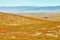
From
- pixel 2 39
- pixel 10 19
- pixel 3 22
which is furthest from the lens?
pixel 10 19

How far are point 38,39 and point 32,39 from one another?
0.91 metres

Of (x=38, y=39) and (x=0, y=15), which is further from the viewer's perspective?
(x=0, y=15)

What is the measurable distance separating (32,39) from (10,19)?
27239 millimetres

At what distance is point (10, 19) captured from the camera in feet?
197

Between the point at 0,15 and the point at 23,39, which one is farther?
the point at 0,15

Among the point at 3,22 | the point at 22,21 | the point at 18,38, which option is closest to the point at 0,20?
the point at 3,22

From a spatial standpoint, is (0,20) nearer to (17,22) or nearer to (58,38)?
(17,22)

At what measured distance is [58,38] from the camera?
34750 millimetres

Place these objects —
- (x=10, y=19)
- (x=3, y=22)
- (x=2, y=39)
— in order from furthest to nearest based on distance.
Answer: (x=10, y=19) < (x=3, y=22) < (x=2, y=39)

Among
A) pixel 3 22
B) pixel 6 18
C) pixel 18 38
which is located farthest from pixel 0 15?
pixel 18 38

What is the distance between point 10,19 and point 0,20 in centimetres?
353

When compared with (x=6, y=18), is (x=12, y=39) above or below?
above

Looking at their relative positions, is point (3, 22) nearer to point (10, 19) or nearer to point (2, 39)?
point (10, 19)

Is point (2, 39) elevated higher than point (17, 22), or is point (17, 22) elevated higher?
point (2, 39)
